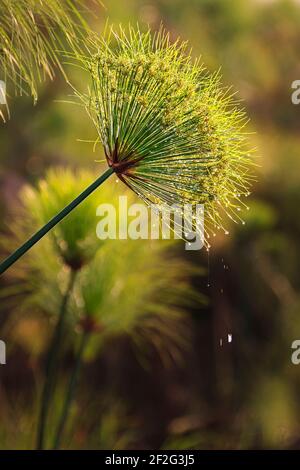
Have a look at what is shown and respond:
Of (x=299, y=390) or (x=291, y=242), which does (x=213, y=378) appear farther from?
(x=291, y=242)

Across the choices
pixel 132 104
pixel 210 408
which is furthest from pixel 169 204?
pixel 210 408

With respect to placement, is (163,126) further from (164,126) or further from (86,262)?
(86,262)

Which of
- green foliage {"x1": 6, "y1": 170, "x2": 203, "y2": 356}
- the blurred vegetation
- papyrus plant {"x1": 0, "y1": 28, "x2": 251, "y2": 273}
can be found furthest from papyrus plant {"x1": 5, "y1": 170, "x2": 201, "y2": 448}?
the blurred vegetation

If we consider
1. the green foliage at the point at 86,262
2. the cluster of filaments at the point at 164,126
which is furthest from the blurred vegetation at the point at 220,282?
the cluster of filaments at the point at 164,126

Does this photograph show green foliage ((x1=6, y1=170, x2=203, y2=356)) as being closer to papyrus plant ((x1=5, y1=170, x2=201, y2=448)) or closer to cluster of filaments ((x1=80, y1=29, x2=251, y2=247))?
papyrus plant ((x1=5, y1=170, x2=201, y2=448))

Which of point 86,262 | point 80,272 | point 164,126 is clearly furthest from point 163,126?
point 80,272

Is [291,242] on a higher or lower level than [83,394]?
higher

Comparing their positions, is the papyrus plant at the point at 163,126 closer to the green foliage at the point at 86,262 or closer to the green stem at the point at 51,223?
the green stem at the point at 51,223
